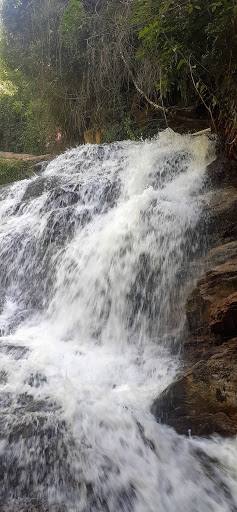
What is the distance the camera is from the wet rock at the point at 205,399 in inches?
110

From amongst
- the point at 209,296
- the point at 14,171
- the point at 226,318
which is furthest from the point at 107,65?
the point at 226,318

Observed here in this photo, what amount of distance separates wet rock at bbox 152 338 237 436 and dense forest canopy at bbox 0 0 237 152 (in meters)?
2.88

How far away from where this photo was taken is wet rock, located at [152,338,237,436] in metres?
2.80

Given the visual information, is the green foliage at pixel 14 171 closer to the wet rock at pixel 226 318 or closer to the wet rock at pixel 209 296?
the wet rock at pixel 209 296

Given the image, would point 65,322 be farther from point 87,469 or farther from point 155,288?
point 87,469

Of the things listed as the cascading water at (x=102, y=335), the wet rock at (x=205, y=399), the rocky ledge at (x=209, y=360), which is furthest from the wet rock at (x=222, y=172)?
the wet rock at (x=205, y=399)

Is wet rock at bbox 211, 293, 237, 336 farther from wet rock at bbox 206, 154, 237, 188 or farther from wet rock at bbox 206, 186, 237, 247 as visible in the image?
wet rock at bbox 206, 154, 237, 188

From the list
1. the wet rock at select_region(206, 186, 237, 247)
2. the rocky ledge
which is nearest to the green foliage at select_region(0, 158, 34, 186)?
the wet rock at select_region(206, 186, 237, 247)

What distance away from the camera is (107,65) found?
8383mm

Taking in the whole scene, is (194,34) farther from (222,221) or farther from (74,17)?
(74,17)

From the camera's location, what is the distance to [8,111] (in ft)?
47.9

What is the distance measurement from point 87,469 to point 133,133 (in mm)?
8029

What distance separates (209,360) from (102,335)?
5.01ft

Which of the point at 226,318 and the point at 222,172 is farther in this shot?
the point at 222,172
